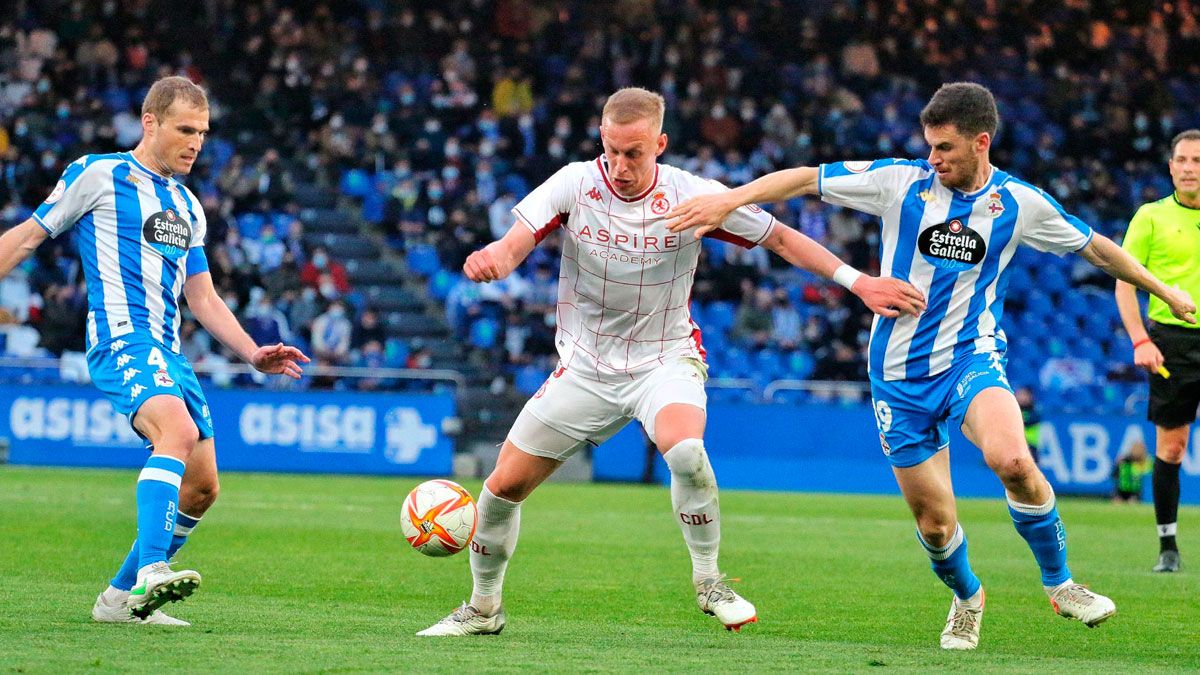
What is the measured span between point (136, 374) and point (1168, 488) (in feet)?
22.4

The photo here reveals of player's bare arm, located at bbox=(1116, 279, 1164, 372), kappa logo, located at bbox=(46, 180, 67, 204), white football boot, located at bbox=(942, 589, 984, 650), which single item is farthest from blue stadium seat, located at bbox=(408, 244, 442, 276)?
white football boot, located at bbox=(942, 589, 984, 650)

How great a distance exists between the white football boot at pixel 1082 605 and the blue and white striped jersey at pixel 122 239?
3.96m

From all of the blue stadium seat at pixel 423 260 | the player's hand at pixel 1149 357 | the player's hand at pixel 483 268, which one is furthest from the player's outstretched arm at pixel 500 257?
the blue stadium seat at pixel 423 260

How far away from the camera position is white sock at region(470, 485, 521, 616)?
6.79m

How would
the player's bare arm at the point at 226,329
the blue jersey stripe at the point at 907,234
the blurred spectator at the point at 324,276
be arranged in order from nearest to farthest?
the blue jersey stripe at the point at 907,234, the player's bare arm at the point at 226,329, the blurred spectator at the point at 324,276

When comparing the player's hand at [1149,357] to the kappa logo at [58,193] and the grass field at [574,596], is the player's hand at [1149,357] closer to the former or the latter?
the grass field at [574,596]

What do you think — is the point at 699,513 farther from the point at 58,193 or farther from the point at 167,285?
the point at 58,193

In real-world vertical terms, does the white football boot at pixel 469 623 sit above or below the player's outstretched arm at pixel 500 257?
below

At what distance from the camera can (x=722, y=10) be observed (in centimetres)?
3006

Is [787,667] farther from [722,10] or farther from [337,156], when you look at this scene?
[722,10]

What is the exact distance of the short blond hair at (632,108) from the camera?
6.37 meters

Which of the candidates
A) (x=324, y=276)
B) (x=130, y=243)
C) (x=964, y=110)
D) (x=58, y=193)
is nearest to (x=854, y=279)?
(x=964, y=110)

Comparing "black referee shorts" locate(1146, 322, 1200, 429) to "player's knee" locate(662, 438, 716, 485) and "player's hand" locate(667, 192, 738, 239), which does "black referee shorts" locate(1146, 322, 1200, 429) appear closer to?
"player's knee" locate(662, 438, 716, 485)

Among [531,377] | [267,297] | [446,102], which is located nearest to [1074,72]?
[446,102]
